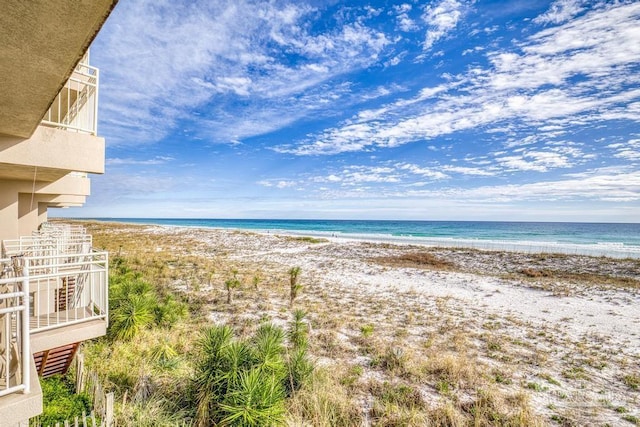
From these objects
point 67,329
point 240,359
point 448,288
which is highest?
point 67,329

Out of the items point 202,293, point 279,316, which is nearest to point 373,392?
point 279,316

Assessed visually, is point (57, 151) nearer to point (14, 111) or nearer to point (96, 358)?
point (14, 111)

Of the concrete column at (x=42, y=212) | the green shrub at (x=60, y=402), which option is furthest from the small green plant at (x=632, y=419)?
the concrete column at (x=42, y=212)

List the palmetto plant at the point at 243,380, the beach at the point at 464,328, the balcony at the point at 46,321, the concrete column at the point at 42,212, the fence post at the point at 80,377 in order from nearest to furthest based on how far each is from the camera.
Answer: the balcony at the point at 46,321 < the palmetto plant at the point at 243,380 < the fence post at the point at 80,377 < the beach at the point at 464,328 < the concrete column at the point at 42,212

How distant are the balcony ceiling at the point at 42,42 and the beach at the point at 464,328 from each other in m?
7.01

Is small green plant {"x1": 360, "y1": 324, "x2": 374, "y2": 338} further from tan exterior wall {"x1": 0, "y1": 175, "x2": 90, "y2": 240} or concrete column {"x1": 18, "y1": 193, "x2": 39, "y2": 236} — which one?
concrete column {"x1": 18, "y1": 193, "x2": 39, "y2": 236}

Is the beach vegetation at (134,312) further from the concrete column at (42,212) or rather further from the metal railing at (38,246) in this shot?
the concrete column at (42,212)

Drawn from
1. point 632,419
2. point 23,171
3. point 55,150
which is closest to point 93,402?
point 55,150

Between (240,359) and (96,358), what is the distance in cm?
424

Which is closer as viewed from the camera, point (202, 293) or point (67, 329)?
point (67, 329)

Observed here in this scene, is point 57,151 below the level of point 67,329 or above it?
above

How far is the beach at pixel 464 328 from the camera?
703cm

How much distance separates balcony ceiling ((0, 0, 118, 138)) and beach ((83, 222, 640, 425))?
7.01 meters

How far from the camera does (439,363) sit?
26.9 feet
